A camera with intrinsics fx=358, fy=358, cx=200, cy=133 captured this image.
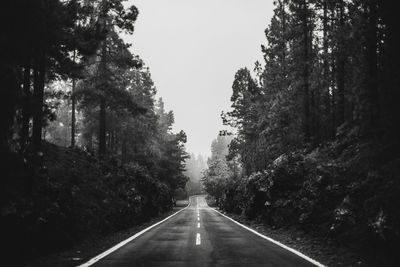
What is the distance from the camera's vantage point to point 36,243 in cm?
907

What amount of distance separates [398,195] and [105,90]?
21.8 meters

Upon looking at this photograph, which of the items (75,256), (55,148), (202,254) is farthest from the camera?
(55,148)

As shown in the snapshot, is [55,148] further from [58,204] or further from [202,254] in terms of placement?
[202,254]

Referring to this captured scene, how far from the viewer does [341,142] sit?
1780 cm

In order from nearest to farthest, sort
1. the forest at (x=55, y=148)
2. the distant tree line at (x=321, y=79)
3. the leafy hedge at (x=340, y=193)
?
the leafy hedge at (x=340, y=193) < the forest at (x=55, y=148) < the distant tree line at (x=321, y=79)

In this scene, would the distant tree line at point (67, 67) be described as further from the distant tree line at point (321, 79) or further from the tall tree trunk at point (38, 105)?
the distant tree line at point (321, 79)

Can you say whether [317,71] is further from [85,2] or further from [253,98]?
[85,2]

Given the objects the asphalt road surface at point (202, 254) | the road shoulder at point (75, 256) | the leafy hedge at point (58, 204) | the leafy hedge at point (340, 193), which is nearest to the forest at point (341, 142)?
the leafy hedge at point (340, 193)

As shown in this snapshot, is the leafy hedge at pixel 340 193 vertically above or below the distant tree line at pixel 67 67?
below

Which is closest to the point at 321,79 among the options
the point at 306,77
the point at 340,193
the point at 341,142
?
the point at 306,77

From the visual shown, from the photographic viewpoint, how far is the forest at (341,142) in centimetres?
958

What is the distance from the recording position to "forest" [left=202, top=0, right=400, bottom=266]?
377 inches

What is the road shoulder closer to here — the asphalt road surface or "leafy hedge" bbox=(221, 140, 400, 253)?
the asphalt road surface

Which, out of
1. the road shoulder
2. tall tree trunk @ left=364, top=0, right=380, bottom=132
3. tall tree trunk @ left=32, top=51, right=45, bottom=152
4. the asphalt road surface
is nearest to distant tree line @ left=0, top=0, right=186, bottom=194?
tall tree trunk @ left=32, top=51, right=45, bottom=152
